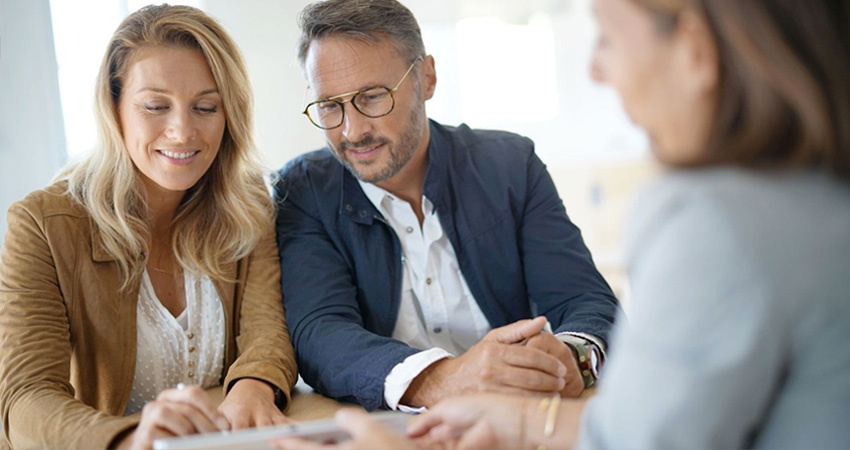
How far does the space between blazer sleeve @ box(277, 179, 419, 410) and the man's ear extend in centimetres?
47

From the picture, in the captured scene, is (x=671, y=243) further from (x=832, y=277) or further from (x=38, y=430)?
(x=38, y=430)

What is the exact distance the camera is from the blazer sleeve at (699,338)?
0.80 metres

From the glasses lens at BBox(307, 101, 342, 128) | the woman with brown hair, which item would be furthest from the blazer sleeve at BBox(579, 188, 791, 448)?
the glasses lens at BBox(307, 101, 342, 128)

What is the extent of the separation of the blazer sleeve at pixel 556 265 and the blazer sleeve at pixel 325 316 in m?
0.42

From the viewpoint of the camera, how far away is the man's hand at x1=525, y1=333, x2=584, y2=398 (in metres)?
1.76

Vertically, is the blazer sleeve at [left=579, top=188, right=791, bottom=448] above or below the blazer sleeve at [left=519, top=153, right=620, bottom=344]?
above

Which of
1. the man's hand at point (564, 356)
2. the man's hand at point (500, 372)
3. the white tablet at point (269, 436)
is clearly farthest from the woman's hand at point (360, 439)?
the man's hand at point (564, 356)

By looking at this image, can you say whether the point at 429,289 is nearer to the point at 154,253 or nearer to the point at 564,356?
the point at 564,356

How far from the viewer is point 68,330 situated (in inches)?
72.6

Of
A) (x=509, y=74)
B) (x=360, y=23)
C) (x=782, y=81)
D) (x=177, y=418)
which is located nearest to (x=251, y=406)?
(x=177, y=418)

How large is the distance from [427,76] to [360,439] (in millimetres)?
1537

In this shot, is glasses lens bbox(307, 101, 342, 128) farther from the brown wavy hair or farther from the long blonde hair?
the brown wavy hair

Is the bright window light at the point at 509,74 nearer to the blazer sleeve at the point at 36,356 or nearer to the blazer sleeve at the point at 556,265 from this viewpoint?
the blazer sleeve at the point at 556,265

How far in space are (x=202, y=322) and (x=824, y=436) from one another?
5.03 feet
